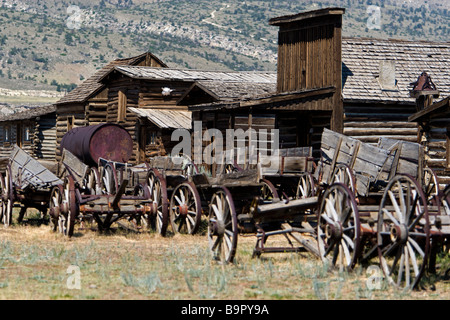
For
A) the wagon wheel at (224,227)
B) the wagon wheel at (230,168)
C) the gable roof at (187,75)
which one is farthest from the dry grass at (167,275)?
the gable roof at (187,75)

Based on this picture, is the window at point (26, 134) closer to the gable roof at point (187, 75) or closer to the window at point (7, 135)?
the window at point (7, 135)

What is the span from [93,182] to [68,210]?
3.34 meters

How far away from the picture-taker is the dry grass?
26.8ft

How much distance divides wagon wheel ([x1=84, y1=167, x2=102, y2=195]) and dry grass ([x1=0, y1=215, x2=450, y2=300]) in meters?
3.16

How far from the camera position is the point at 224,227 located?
10.2m

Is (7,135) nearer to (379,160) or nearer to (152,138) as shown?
(152,138)

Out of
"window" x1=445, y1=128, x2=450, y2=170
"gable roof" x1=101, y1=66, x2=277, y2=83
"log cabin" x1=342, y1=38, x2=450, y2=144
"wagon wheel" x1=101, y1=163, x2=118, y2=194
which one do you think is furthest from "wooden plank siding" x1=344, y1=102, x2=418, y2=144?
"wagon wheel" x1=101, y1=163, x2=118, y2=194

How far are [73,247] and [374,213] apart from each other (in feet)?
17.2

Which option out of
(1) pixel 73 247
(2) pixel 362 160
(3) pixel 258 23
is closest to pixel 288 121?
(2) pixel 362 160

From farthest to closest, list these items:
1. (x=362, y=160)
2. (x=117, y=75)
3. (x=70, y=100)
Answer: (x=70, y=100) → (x=117, y=75) → (x=362, y=160)

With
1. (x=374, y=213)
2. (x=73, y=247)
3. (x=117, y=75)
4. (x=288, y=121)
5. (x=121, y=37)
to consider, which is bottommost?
(x=73, y=247)

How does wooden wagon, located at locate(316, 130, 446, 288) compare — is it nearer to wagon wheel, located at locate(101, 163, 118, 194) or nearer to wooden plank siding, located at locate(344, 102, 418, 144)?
wagon wheel, located at locate(101, 163, 118, 194)

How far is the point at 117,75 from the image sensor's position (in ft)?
107

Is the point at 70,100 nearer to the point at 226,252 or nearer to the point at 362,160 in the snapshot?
the point at 362,160
